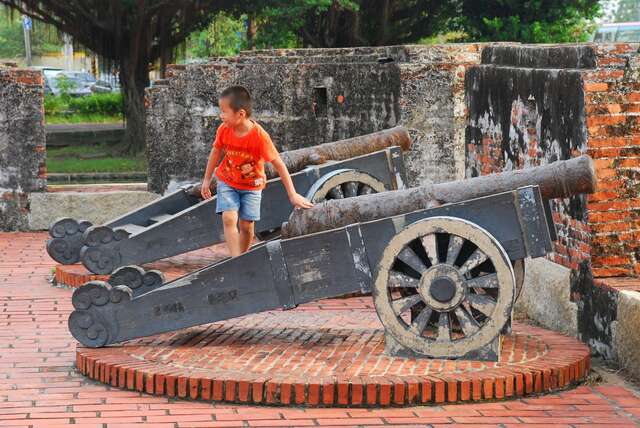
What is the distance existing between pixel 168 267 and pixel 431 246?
13.8 feet

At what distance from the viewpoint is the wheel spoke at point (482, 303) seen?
21.1 feet

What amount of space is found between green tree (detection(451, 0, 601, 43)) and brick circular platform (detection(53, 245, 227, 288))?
17350 millimetres

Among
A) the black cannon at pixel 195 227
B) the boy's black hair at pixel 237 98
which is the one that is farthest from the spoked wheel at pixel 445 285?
the black cannon at pixel 195 227

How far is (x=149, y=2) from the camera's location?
25.4 m

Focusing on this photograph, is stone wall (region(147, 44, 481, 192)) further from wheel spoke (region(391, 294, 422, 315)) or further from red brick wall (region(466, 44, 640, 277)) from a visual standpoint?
wheel spoke (region(391, 294, 422, 315))

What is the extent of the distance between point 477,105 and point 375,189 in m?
0.92

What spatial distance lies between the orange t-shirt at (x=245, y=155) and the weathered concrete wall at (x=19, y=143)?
5137 millimetres

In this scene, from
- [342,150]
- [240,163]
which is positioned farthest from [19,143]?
[240,163]

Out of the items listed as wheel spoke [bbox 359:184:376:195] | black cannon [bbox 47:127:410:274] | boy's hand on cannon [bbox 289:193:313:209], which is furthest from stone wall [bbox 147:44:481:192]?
boy's hand on cannon [bbox 289:193:313:209]

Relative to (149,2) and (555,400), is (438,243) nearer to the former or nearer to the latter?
(555,400)

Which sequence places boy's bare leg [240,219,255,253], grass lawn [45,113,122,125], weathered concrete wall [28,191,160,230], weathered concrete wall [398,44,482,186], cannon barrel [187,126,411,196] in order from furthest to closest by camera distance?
1. grass lawn [45,113,122,125]
2. weathered concrete wall [28,191,160,230]
3. weathered concrete wall [398,44,482,186]
4. cannon barrel [187,126,411,196]
5. boy's bare leg [240,219,255,253]

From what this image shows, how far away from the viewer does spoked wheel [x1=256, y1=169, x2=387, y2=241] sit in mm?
9328

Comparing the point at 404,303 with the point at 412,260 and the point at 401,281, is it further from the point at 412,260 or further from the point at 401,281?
the point at 412,260

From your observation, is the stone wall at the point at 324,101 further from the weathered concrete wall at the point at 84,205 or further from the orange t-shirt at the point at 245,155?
the orange t-shirt at the point at 245,155
